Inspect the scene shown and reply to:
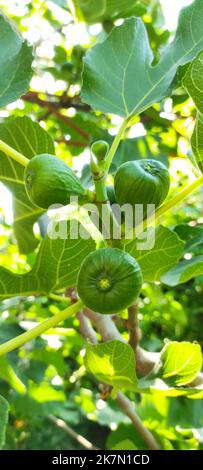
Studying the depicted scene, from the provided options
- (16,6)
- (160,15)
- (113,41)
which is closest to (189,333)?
(160,15)

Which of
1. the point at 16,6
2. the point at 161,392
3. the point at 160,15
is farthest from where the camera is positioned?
the point at 16,6

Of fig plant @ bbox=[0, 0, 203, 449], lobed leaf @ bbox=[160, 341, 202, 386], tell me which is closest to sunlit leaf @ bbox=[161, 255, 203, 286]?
fig plant @ bbox=[0, 0, 203, 449]

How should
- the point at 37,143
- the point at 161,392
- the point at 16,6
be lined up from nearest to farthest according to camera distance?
the point at 161,392 < the point at 37,143 < the point at 16,6

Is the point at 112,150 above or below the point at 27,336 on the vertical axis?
above

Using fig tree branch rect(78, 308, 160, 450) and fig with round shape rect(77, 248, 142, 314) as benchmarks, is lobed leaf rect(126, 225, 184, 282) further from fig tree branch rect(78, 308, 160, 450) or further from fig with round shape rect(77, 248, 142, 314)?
fig tree branch rect(78, 308, 160, 450)

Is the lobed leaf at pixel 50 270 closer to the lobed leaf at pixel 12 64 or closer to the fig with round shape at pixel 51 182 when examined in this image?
the fig with round shape at pixel 51 182

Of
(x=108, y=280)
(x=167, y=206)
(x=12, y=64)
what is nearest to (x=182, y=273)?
(x=167, y=206)

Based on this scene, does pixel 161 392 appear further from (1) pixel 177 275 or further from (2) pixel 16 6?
(2) pixel 16 6

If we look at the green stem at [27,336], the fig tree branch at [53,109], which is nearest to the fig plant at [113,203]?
the green stem at [27,336]

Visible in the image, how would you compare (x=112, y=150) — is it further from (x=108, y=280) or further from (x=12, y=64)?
(x=12, y=64)
